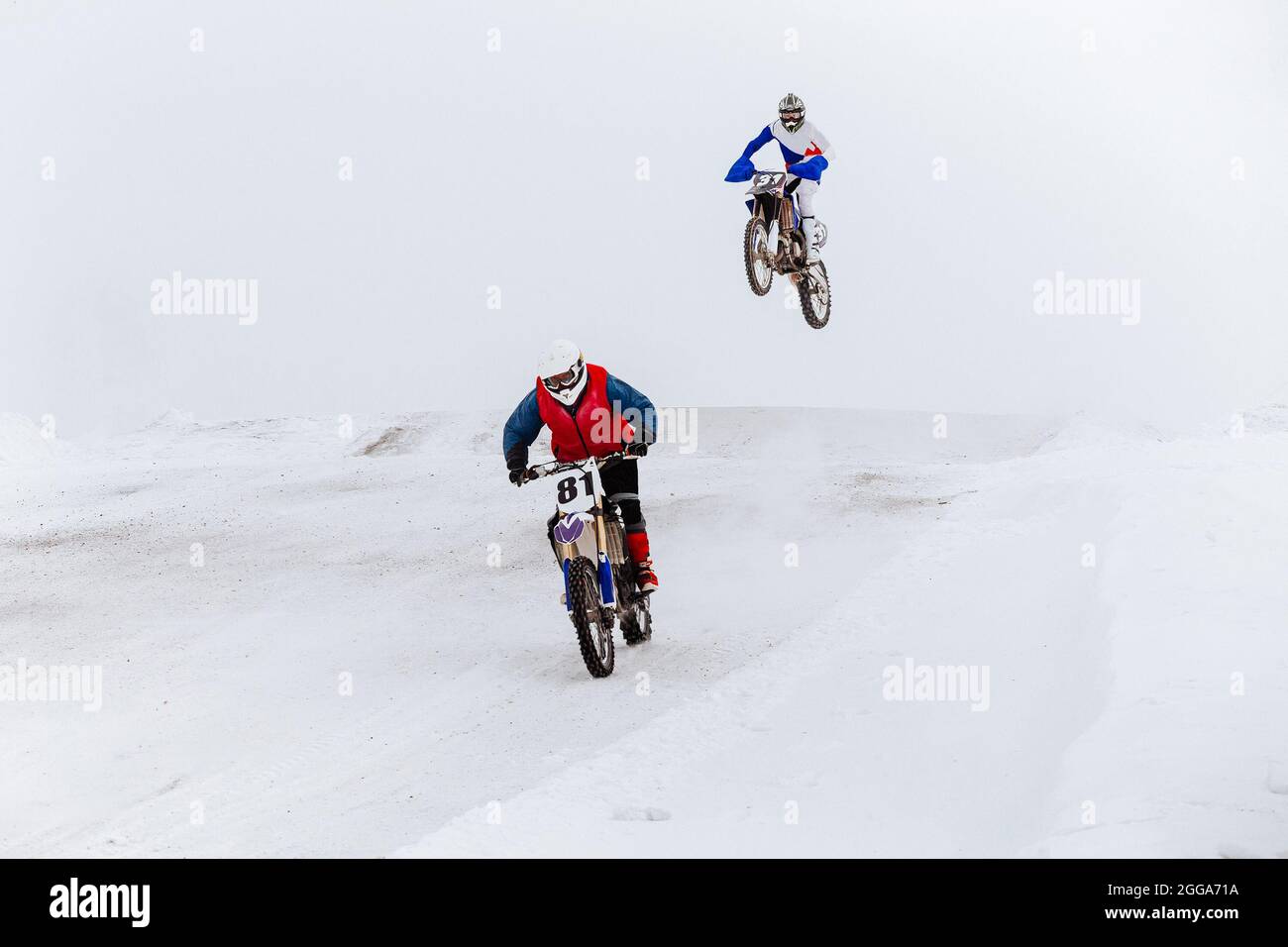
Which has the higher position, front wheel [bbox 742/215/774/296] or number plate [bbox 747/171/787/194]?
number plate [bbox 747/171/787/194]

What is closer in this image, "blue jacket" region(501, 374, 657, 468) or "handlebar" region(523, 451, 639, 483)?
"handlebar" region(523, 451, 639, 483)

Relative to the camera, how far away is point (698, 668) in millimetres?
9414

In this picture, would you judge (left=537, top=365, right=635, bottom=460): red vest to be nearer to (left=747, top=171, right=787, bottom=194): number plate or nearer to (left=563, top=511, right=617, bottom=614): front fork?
(left=563, top=511, right=617, bottom=614): front fork

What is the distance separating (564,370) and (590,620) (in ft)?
5.87

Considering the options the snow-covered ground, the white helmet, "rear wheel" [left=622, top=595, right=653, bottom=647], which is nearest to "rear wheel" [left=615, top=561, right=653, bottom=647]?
"rear wheel" [left=622, top=595, right=653, bottom=647]

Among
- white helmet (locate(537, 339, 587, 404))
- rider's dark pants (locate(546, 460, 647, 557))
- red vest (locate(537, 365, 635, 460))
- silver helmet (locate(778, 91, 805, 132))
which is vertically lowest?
rider's dark pants (locate(546, 460, 647, 557))

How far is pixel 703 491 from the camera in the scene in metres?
15.9

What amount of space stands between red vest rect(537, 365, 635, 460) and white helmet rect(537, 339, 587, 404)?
0.23ft

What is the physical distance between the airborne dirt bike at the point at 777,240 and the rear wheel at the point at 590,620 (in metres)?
4.88

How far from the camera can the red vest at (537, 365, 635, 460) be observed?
9148 millimetres

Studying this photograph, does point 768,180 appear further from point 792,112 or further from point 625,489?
point 625,489

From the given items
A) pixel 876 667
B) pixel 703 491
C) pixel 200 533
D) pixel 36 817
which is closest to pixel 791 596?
pixel 876 667

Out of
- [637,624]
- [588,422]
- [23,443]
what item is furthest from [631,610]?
[23,443]
